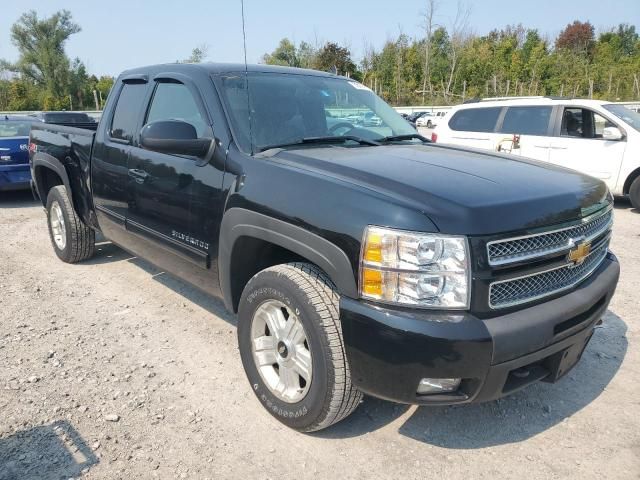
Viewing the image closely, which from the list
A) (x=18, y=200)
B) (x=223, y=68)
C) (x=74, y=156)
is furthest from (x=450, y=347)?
(x=18, y=200)

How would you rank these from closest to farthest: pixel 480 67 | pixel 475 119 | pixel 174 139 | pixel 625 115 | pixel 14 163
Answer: pixel 174 139
pixel 625 115
pixel 14 163
pixel 475 119
pixel 480 67

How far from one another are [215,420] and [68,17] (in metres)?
59.1

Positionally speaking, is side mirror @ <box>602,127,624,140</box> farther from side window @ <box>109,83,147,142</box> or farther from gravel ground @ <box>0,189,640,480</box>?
side window @ <box>109,83,147,142</box>

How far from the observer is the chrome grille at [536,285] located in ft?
7.07

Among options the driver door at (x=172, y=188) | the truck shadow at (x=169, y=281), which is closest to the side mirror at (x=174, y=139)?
the driver door at (x=172, y=188)

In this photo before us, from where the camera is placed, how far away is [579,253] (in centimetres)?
246

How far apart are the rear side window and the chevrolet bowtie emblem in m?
7.21

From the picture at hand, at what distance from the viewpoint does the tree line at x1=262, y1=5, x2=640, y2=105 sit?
35594mm

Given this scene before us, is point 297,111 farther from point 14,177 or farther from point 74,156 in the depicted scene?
point 14,177

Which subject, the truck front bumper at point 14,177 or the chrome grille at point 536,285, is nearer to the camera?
the chrome grille at point 536,285

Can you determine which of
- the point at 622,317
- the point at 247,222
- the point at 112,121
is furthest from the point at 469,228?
the point at 112,121

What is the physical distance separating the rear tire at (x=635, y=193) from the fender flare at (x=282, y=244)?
7.49 m

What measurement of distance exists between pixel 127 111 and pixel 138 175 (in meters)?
0.74

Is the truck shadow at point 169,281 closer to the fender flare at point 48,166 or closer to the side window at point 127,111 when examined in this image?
the fender flare at point 48,166
